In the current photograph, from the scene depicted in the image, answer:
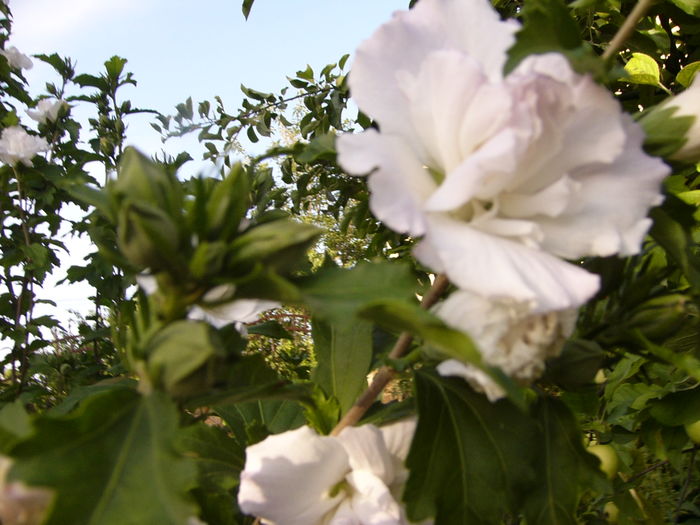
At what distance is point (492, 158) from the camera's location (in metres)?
0.51

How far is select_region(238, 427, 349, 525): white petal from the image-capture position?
696 millimetres

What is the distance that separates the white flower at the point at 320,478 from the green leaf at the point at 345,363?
123mm

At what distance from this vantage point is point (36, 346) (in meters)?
2.70

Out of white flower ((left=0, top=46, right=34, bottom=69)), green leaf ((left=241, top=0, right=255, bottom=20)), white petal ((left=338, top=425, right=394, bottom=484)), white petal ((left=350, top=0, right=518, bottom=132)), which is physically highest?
white flower ((left=0, top=46, right=34, bottom=69))

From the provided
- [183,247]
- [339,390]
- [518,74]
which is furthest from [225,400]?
[518,74]

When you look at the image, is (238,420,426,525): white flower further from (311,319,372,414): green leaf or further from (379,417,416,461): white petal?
(311,319,372,414): green leaf

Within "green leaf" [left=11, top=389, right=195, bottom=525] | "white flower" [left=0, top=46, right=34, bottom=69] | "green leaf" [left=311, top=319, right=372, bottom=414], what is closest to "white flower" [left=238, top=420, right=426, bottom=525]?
"green leaf" [left=311, top=319, right=372, bottom=414]

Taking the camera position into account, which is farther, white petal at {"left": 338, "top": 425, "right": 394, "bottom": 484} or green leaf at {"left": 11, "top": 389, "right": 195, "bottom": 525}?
white petal at {"left": 338, "top": 425, "right": 394, "bottom": 484}

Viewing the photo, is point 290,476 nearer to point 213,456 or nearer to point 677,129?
point 213,456

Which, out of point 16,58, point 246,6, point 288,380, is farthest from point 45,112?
point 288,380

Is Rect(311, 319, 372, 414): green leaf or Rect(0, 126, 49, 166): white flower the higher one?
Rect(0, 126, 49, 166): white flower

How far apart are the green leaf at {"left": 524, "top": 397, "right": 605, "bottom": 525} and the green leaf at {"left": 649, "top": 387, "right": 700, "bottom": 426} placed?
30.9 inches

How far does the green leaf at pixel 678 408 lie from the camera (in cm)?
136

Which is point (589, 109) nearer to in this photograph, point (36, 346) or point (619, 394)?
point (619, 394)
